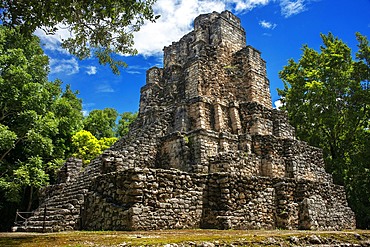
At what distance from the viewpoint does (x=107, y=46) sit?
398 inches

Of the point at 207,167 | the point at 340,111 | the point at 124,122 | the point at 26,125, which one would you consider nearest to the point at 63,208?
the point at 207,167

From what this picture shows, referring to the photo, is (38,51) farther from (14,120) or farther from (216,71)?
(216,71)

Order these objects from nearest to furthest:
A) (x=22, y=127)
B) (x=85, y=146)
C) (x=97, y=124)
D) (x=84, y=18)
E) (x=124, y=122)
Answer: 1. (x=84, y=18)
2. (x=22, y=127)
3. (x=85, y=146)
4. (x=97, y=124)
5. (x=124, y=122)

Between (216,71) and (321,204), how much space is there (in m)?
9.02

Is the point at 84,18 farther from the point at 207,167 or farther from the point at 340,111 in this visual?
the point at 340,111

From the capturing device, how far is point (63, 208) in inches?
452

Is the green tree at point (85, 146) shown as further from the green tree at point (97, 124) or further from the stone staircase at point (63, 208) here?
the stone staircase at point (63, 208)

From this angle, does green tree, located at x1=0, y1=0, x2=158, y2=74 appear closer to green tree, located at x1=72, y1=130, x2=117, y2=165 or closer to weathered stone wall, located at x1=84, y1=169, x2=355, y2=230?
weathered stone wall, located at x1=84, y1=169, x2=355, y2=230

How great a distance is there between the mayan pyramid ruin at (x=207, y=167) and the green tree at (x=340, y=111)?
19.8 feet

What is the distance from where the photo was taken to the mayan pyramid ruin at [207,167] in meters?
9.55

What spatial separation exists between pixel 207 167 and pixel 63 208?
227 inches

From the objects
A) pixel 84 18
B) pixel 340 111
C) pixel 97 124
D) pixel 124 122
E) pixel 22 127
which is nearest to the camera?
pixel 84 18

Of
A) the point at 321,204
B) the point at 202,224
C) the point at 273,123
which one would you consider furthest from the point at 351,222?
the point at 202,224

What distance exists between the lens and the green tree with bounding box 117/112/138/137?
40156mm
